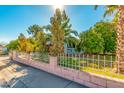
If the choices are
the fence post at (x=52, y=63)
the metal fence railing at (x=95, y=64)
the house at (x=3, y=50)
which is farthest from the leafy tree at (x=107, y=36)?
the metal fence railing at (x=95, y=64)

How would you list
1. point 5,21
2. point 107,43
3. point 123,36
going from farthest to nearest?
point 107,43 < point 5,21 < point 123,36

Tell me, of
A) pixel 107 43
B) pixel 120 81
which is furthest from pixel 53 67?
pixel 107 43

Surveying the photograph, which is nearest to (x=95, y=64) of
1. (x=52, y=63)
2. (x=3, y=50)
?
(x=52, y=63)

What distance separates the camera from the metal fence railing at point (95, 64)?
6.30 m

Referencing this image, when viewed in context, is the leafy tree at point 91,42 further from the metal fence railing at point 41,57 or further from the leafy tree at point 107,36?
the metal fence railing at point 41,57

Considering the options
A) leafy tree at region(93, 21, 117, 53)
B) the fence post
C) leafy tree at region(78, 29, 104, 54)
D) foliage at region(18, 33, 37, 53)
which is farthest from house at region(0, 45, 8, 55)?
the fence post

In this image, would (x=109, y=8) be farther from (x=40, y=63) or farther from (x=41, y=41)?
(x=41, y=41)

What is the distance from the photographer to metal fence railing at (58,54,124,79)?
6305 millimetres

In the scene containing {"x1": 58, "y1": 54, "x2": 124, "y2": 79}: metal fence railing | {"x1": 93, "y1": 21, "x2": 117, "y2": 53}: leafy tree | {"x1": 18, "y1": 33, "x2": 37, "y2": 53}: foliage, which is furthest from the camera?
{"x1": 93, "y1": 21, "x2": 117, "y2": 53}: leafy tree

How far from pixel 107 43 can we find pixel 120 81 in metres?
18.7

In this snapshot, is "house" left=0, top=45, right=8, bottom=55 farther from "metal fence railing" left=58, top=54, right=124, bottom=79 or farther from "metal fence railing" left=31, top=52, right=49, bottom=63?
"metal fence railing" left=58, top=54, right=124, bottom=79

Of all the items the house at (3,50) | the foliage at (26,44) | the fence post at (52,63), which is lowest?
the fence post at (52,63)

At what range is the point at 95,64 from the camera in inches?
264
